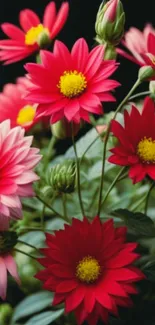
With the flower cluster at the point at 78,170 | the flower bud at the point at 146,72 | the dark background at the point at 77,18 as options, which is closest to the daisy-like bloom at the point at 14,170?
the flower cluster at the point at 78,170

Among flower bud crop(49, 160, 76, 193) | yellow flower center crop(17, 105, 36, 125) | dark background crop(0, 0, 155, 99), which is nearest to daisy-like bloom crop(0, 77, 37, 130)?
yellow flower center crop(17, 105, 36, 125)

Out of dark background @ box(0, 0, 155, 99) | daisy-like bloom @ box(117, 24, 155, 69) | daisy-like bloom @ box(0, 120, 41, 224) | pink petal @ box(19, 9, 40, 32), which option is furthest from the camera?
dark background @ box(0, 0, 155, 99)

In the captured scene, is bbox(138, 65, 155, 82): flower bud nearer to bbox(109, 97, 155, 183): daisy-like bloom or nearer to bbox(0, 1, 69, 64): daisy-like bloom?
bbox(109, 97, 155, 183): daisy-like bloom

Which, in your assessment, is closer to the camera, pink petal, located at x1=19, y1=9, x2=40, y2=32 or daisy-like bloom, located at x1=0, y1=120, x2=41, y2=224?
daisy-like bloom, located at x1=0, y1=120, x2=41, y2=224

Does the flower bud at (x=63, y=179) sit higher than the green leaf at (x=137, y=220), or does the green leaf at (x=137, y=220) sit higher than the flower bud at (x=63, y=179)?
the flower bud at (x=63, y=179)

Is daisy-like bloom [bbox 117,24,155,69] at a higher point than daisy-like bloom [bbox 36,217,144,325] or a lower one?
higher

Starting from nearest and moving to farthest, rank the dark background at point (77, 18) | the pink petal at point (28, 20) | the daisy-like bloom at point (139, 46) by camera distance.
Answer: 1. the daisy-like bloom at point (139, 46)
2. the pink petal at point (28, 20)
3. the dark background at point (77, 18)

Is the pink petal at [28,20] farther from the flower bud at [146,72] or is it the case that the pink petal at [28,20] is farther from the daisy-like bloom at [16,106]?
the flower bud at [146,72]

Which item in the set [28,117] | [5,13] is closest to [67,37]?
[5,13]
